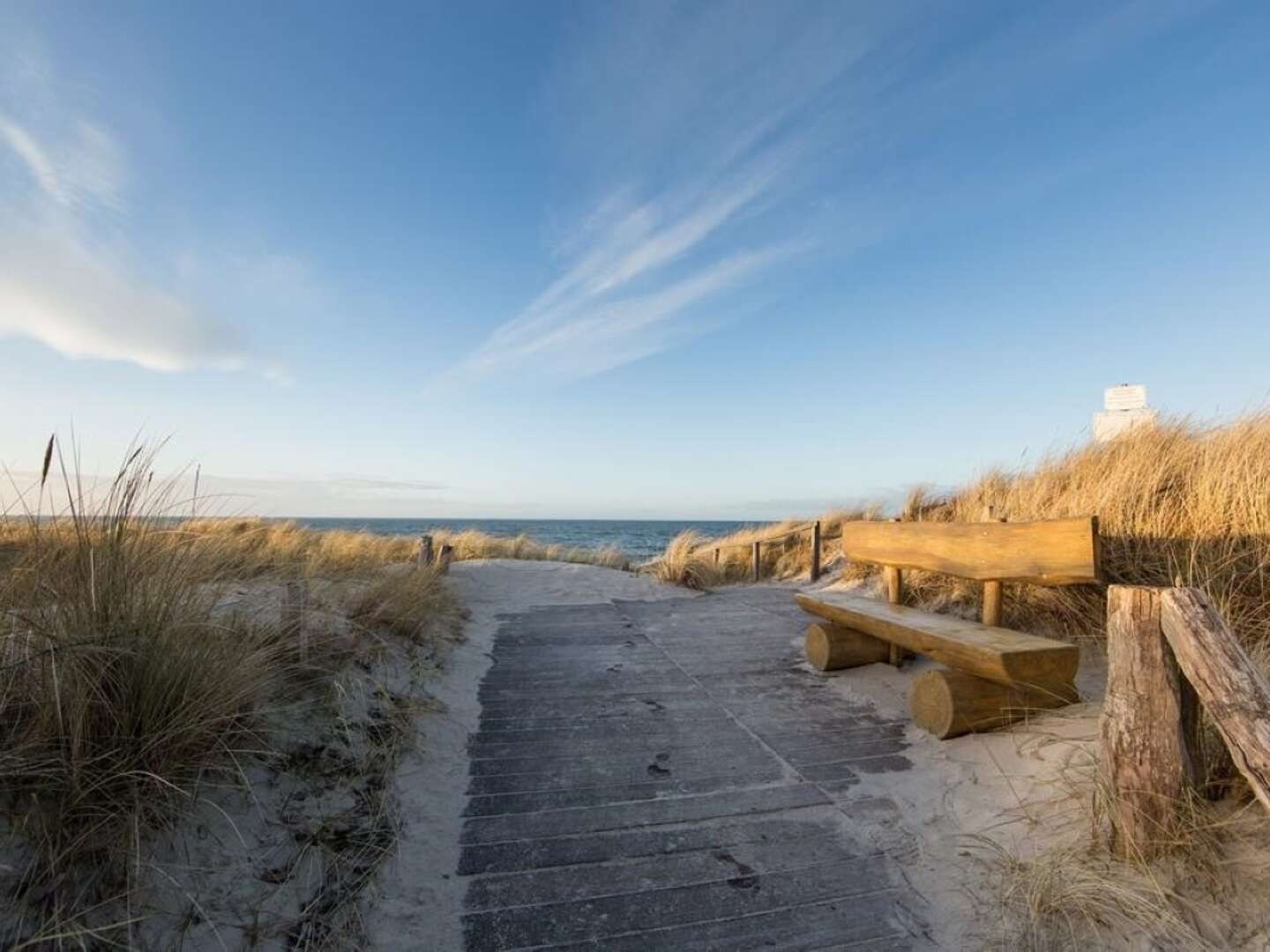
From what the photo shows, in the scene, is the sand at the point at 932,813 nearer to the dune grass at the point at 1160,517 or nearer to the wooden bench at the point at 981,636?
the wooden bench at the point at 981,636

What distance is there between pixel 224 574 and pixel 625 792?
3211 millimetres

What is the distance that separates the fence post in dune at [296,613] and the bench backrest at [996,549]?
418 cm

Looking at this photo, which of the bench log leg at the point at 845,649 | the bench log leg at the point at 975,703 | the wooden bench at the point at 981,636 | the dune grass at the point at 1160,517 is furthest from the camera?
Result: the bench log leg at the point at 845,649

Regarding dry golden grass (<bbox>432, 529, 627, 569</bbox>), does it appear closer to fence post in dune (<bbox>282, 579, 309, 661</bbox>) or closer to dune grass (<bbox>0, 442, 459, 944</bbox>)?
fence post in dune (<bbox>282, 579, 309, 661</bbox>)

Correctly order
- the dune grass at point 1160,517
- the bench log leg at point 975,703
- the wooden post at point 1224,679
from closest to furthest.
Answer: the wooden post at point 1224,679 → the bench log leg at point 975,703 → the dune grass at point 1160,517

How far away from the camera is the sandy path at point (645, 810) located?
234 cm

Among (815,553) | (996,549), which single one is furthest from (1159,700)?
(815,553)

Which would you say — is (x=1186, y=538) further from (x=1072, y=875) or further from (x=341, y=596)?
(x=341, y=596)

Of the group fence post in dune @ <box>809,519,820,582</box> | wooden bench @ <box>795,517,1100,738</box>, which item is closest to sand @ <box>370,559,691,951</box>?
wooden bench @ <box>795,517,1100,738</box>

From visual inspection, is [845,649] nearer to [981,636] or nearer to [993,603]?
[993,603]

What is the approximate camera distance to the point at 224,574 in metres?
4.54

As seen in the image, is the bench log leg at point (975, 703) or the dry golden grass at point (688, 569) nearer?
the bench log leg at point (975, 703)

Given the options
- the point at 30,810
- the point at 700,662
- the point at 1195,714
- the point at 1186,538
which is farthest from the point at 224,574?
the point at 1186,538

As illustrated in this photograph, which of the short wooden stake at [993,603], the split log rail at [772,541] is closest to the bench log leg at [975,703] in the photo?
the short wooden stake at [993,603]
